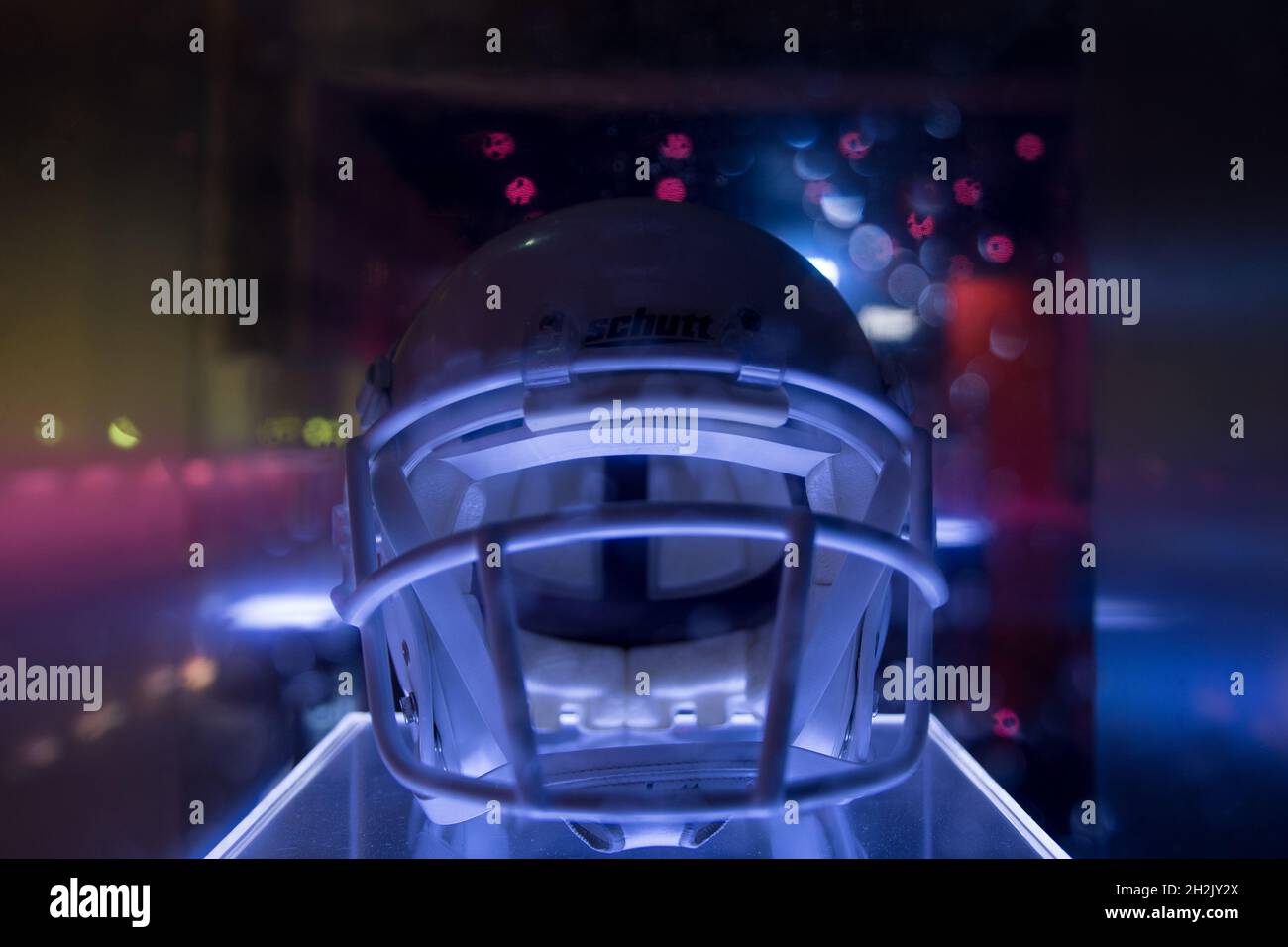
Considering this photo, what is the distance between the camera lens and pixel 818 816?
75 cm

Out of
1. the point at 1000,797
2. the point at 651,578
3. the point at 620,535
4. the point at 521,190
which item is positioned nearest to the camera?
the point at 620,535

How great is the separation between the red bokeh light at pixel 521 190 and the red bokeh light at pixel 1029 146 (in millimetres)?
537

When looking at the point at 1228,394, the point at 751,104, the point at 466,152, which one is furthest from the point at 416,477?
the point at 1228,394

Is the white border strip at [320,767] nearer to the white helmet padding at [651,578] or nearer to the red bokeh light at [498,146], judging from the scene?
the white helmet padding at [651,578]

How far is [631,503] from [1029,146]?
715 mm

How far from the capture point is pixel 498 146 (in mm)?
1004

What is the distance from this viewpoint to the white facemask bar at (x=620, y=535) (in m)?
0.50

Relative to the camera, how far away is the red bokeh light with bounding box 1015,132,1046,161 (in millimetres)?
1001

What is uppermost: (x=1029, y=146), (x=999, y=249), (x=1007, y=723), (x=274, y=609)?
(x=1029, y=146)

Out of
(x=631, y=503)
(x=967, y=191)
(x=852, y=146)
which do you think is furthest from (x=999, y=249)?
(x=631, y=503)

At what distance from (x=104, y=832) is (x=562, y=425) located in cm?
69

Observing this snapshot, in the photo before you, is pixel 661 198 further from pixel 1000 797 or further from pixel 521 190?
pixel 1000 797

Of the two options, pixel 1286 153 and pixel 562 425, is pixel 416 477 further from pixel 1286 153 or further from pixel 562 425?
pixel 1286 153

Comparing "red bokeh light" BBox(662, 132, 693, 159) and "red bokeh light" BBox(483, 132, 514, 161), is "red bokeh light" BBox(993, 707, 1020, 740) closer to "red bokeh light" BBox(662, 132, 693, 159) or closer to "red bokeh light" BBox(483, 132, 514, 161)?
"red bokeh light" BBox(662, 132, 693, 159)
